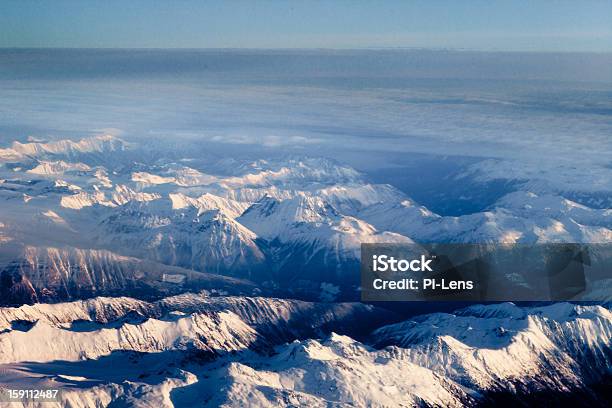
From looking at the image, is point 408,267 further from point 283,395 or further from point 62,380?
point 62,380

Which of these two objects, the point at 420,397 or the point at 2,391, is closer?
the point at 2,391

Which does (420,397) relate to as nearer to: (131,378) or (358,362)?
(358,362)

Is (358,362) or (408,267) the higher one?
(408,267)

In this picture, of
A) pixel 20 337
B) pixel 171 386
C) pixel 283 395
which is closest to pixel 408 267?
pixel 283 395

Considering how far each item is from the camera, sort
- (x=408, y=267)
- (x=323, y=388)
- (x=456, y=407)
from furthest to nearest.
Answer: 1. (x=456, y=407)
2. (x=323, y=388)
3. (x=408, y=267)

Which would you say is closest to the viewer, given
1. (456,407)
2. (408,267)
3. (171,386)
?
(408,267)

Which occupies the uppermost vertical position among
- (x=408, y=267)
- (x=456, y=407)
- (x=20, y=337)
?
(x=408, y=267)

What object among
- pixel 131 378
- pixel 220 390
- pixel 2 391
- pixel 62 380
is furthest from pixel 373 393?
pixel 2 391

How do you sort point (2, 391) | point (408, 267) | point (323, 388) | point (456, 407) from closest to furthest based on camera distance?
point (408, 267), point (2, 391), point (323, 388), point (456, 407)

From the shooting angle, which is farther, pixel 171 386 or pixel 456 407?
pixel 456 407
